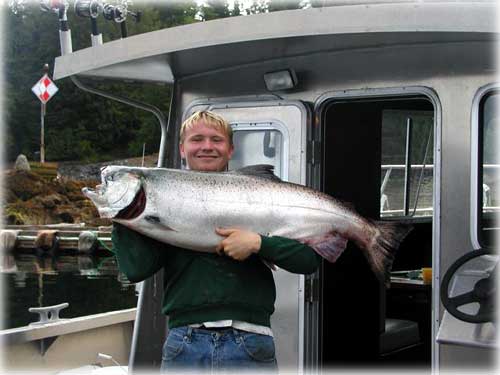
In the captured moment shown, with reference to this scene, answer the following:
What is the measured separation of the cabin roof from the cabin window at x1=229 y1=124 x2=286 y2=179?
17.1 inches

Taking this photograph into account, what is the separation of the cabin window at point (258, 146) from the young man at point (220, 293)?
1.47m

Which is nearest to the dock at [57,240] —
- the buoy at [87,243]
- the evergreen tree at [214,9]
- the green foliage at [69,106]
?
the buoy at [87,243]

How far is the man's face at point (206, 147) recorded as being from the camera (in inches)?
142

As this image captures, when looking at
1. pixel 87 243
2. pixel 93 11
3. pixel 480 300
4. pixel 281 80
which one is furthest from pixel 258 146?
pixel 87 243

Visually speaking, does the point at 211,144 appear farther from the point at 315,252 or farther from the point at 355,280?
the point at 355,280

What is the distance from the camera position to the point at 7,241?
29.3 meters

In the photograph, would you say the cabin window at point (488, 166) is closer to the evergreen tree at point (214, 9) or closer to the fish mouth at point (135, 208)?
the fish mouth at point (135, 208)

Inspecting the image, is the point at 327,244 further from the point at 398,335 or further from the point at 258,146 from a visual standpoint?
the point at 398,335

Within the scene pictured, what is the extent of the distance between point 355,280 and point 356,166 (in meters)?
0.82

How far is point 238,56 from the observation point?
4855 millimetres

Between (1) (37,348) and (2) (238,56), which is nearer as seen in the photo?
(2) (238,56)

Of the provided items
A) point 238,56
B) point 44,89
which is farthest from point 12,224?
point 238,56

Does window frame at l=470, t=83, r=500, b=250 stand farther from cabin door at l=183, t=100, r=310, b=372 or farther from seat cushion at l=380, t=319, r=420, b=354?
seat cushion at l=380, t=319, r=420, b=354

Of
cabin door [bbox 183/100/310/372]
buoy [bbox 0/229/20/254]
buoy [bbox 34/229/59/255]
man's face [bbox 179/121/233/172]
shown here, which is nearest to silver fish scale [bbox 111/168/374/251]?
man's face [bbox 179/121/233/172]
